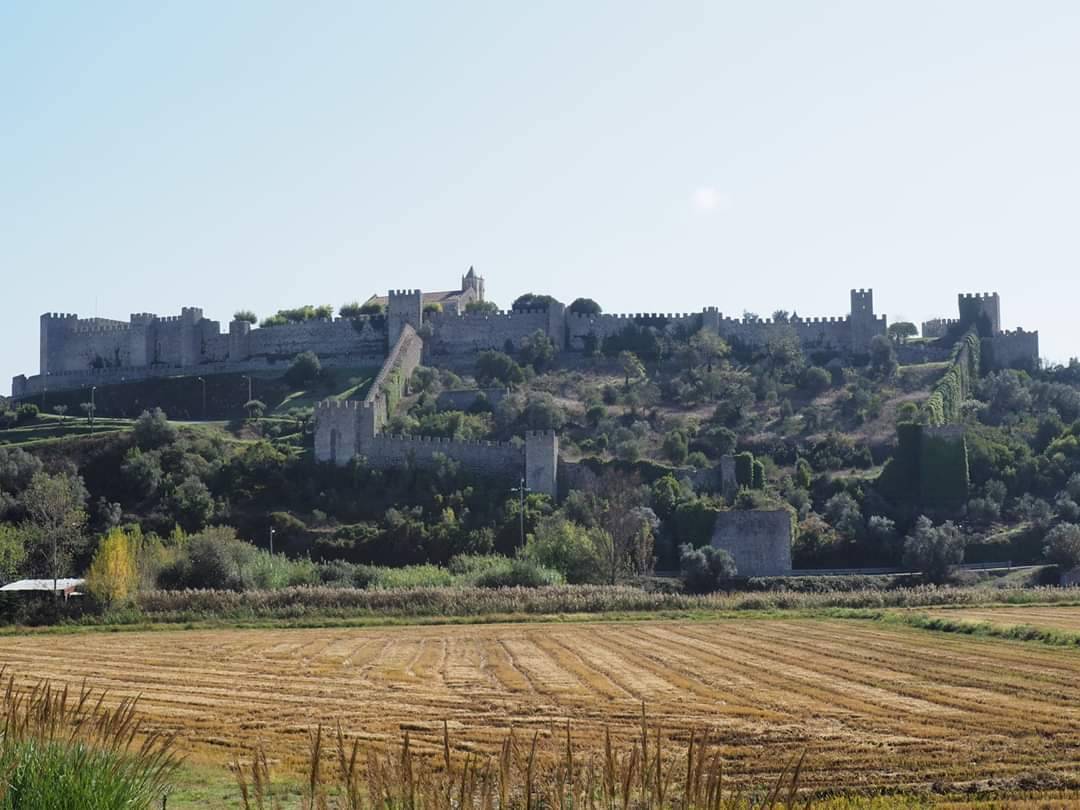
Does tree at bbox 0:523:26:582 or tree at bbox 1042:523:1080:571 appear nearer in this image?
tree at bbox 0:523:26:582

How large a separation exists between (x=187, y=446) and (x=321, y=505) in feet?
24.3

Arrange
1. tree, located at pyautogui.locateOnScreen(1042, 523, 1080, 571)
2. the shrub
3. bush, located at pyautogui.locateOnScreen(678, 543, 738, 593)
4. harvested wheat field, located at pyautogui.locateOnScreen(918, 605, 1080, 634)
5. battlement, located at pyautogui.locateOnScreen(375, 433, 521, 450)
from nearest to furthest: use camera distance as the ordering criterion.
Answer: harvested wheat field, located at pyautogui.locateOnScreen(918, 605, 1080, 634) → tree, located at pyautogui.locateOnScreen(1042, 523, 1080, 571) → bush, located at pyautogui.locateOnScreen(678, 543, 738, 593) → battlement, located at pyautogui.locateOnScreen(375, 433, 521, 450) → the shrub

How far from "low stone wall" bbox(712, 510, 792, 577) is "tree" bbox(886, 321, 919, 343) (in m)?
30.3

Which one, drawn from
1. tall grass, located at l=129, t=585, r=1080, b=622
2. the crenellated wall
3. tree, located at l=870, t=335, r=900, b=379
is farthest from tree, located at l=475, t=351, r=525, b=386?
tall grass, located at l=129, t=585, r=1080, b=622

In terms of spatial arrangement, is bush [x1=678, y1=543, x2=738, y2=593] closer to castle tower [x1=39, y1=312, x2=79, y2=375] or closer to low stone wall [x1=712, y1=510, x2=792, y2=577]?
Answer: low stone wall [x1=712, y1=510, x2=792, y2=577]

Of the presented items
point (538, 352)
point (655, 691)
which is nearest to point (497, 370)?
point (538, 352)

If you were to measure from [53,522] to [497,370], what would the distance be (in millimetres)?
26114

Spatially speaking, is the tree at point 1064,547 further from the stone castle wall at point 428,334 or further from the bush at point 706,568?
the stone castle wall at point 428,334

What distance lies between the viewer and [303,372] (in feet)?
213

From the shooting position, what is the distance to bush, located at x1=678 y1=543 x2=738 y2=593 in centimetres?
3875

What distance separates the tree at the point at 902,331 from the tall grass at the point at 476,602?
37955 millimetres

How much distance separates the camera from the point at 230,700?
14.7 metres

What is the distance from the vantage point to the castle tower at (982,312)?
67.8 metres

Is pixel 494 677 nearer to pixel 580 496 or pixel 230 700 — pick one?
pixel 230 700
